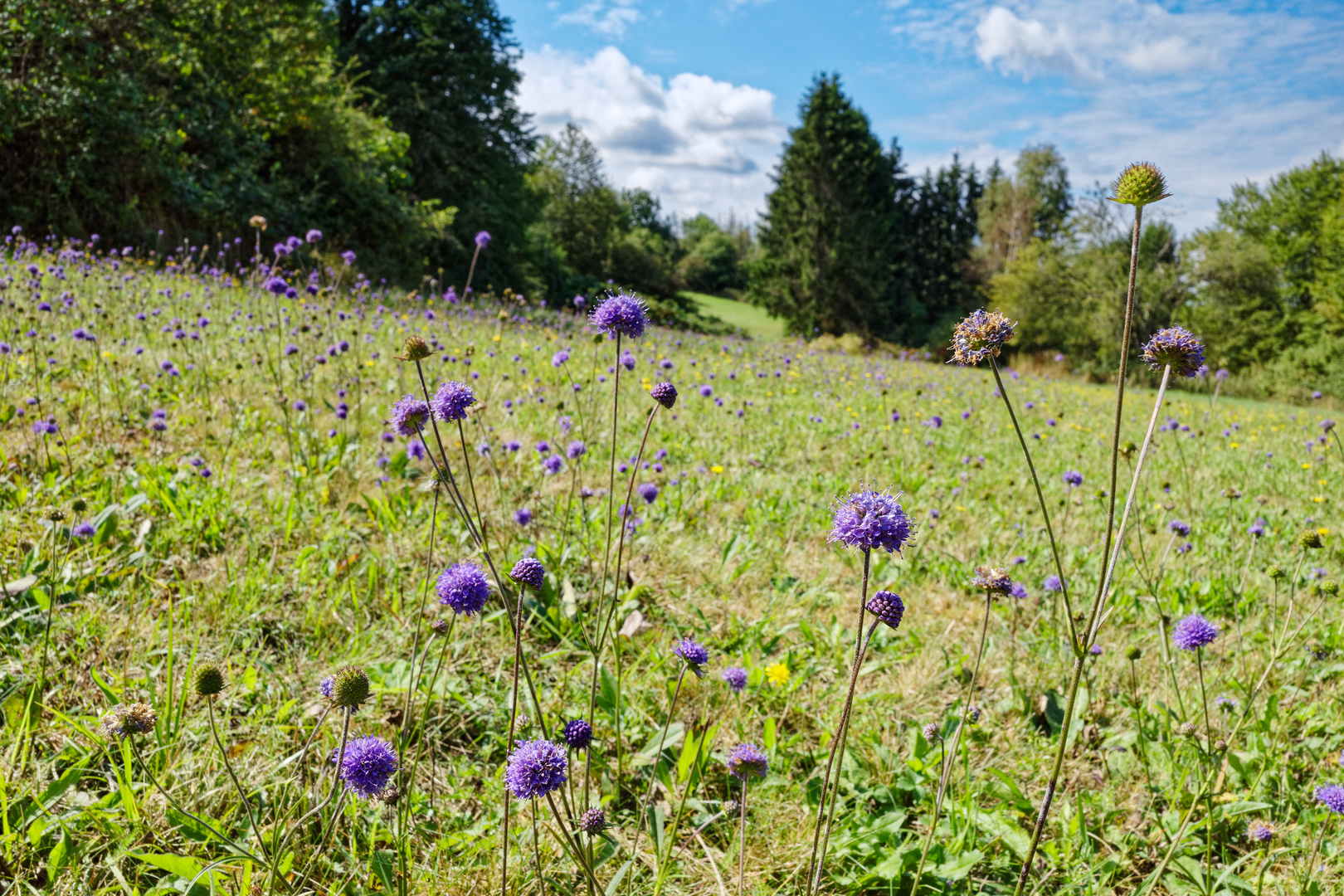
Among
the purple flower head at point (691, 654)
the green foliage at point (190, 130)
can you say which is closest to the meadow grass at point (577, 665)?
the purple flower head at point (691, 654)

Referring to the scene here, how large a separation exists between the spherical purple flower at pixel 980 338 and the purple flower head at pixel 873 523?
264 millimetres

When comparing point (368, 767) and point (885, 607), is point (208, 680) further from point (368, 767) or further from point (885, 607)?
point (885, 607)

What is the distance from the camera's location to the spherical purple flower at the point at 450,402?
4.56 ft

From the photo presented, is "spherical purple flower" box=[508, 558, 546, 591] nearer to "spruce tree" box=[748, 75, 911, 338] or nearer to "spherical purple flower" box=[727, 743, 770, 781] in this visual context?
"spherical purple flower" box=[727, 743, 770, 781]

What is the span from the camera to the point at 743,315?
39.3 metres

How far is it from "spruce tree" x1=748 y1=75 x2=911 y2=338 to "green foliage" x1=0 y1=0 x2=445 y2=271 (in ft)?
53.5

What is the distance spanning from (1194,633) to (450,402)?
1951 millimetres

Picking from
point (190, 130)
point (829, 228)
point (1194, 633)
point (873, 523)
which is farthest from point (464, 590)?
point (829, 228)

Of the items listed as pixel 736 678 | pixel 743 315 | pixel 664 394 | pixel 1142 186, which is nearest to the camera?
pixel 1142 186

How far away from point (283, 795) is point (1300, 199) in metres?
37.0

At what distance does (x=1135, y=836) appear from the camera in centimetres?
169

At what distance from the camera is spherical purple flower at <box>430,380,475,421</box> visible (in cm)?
139

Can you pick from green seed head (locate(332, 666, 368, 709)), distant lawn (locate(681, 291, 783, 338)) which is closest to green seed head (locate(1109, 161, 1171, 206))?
green seed head (locate(332, 666, 368, 709))

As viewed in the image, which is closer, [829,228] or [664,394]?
[664,394]
